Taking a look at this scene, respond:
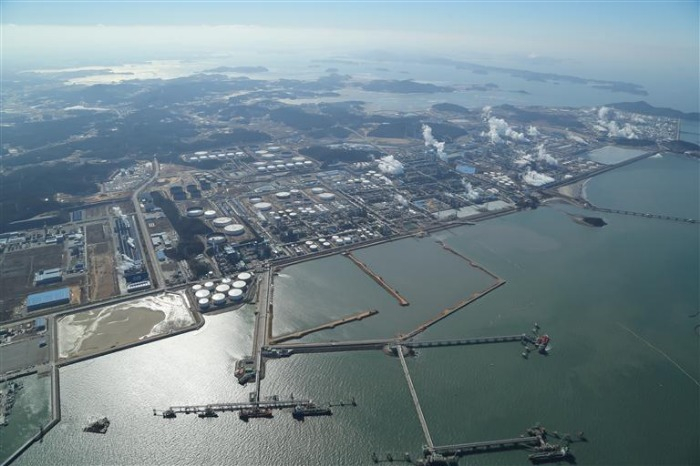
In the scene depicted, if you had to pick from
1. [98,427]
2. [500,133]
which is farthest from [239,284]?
[500,133]

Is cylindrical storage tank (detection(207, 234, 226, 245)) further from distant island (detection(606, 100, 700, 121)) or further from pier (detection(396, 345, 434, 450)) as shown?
distant island (detection(606, 100, 700, 121))

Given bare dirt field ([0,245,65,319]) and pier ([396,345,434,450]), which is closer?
pier ([396,345,434,450])

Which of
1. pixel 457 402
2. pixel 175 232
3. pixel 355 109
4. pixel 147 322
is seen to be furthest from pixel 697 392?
pixel 355 109

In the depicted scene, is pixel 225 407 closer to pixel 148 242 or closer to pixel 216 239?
pixel 216 239

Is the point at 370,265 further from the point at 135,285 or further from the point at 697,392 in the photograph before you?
the point at 697,392

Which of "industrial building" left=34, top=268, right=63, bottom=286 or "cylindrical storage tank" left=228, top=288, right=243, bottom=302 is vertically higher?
"industrial building" left=34, top=268, right=63, bottom=286

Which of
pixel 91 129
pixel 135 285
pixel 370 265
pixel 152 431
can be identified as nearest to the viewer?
pixel 152 431

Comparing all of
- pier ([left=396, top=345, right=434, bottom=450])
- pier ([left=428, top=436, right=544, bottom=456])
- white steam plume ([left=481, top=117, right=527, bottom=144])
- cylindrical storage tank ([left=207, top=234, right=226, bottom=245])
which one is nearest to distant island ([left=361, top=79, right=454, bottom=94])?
white steam plume ([left=481, top=117, right=527, bottom=144])
